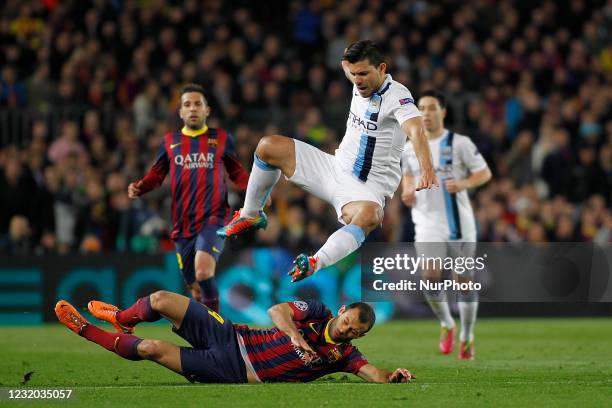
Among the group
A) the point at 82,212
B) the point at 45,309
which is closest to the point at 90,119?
the point at 82,212

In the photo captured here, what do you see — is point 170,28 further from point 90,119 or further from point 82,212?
point 82,212

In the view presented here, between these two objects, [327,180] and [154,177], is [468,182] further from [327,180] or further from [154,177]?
[154,177]

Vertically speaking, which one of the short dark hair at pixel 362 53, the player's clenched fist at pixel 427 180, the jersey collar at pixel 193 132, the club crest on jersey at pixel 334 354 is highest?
the short dark hair at pixel 362 53

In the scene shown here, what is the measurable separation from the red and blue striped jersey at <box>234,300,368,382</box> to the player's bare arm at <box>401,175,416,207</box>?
11.9 ft

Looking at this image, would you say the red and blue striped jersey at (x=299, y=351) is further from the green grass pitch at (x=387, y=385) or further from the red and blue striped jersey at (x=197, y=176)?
the red and blue striped jersey at (x=197, y=176)

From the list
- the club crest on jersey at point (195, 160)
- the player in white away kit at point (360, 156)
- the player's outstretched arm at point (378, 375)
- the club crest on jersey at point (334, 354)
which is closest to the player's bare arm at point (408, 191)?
the club crest on jersey at point (195, 160)

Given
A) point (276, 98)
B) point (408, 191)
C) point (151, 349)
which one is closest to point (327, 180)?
point (151, 349)

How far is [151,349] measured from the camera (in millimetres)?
9062

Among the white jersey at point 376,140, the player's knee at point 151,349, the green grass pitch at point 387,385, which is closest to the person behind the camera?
the green grass pitch at point 387,385

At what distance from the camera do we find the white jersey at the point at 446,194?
1280cm

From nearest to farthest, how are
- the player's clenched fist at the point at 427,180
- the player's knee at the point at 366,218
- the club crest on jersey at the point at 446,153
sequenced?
the player's clenched fist at the point at 427,180, the player's knee at the point at 366,218, the club crest on jersey at the point at 446,153

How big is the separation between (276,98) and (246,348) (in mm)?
11143

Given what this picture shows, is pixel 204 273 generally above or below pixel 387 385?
above

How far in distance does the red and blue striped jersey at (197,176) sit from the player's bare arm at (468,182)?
222 centimetres
